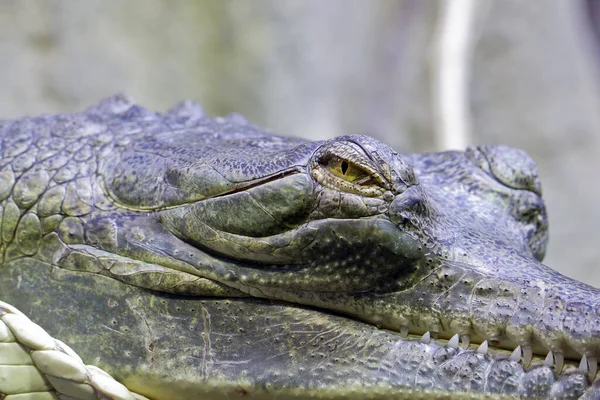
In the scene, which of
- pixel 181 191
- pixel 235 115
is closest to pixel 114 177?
pixel 181 191

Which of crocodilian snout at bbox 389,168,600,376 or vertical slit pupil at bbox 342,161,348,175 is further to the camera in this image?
vertical slit pupil at bbox 342,161,348,175

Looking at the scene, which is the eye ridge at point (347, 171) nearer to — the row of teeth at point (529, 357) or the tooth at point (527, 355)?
the row of teeth at point (529, 357)

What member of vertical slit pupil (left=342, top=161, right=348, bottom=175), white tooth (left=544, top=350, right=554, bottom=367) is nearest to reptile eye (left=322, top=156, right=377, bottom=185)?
vertical slit pupil (left=342, top=161, right=348, bottom=175)

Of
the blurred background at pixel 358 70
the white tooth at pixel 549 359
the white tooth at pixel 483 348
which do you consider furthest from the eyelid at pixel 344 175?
the blurred background at pixel 358 70

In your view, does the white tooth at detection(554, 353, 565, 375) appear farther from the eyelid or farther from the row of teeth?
the eyelid

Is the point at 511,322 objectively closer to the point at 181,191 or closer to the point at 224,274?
the point at 224,274

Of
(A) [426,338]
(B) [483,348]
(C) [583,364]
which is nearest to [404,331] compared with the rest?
(A) [426,338]

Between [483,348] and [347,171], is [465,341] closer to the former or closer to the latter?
[483,348]
